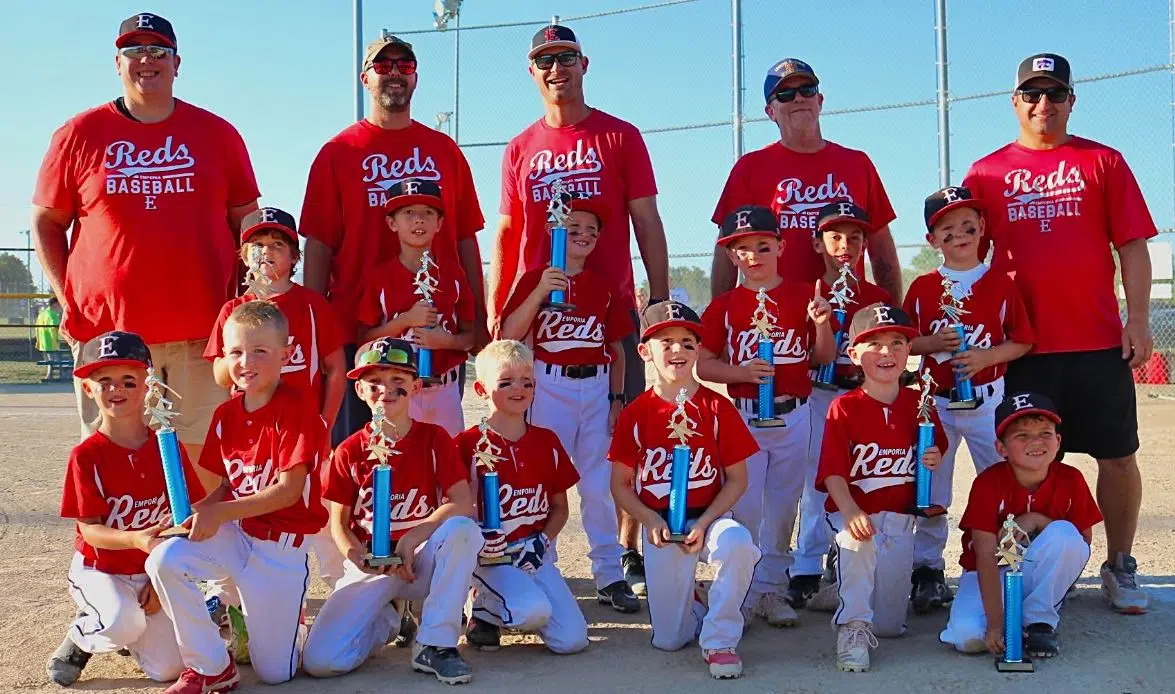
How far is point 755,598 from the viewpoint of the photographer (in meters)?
4.61

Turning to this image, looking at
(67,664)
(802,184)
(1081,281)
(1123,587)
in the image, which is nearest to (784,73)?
(802,184)

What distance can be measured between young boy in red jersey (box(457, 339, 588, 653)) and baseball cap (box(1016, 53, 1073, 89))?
2.57 m

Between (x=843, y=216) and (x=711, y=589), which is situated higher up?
(x=843, y=216)

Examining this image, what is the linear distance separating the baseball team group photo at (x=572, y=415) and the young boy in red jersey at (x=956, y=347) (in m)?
0.02

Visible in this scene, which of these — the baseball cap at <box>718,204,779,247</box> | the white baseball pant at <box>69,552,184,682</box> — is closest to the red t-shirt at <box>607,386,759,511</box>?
the baseball cap at <box>718,204,779,247</box>

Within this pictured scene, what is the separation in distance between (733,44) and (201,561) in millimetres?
9361

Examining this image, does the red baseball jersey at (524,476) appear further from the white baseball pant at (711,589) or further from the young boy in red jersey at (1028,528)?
the young boy in red jersey at (1028,528)

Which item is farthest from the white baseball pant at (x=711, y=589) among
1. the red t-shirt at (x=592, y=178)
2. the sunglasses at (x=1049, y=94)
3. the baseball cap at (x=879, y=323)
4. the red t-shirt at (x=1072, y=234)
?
the sunglasses at (x=1049, y=94)

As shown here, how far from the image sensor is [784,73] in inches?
203

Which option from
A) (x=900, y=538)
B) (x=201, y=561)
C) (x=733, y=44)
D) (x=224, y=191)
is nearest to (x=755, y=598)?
(x=900, y=538)

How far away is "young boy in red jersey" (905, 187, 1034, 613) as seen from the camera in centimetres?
470

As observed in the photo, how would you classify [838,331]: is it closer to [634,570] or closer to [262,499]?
[634,570]

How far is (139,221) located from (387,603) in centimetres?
197

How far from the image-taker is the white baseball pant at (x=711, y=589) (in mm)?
4004
